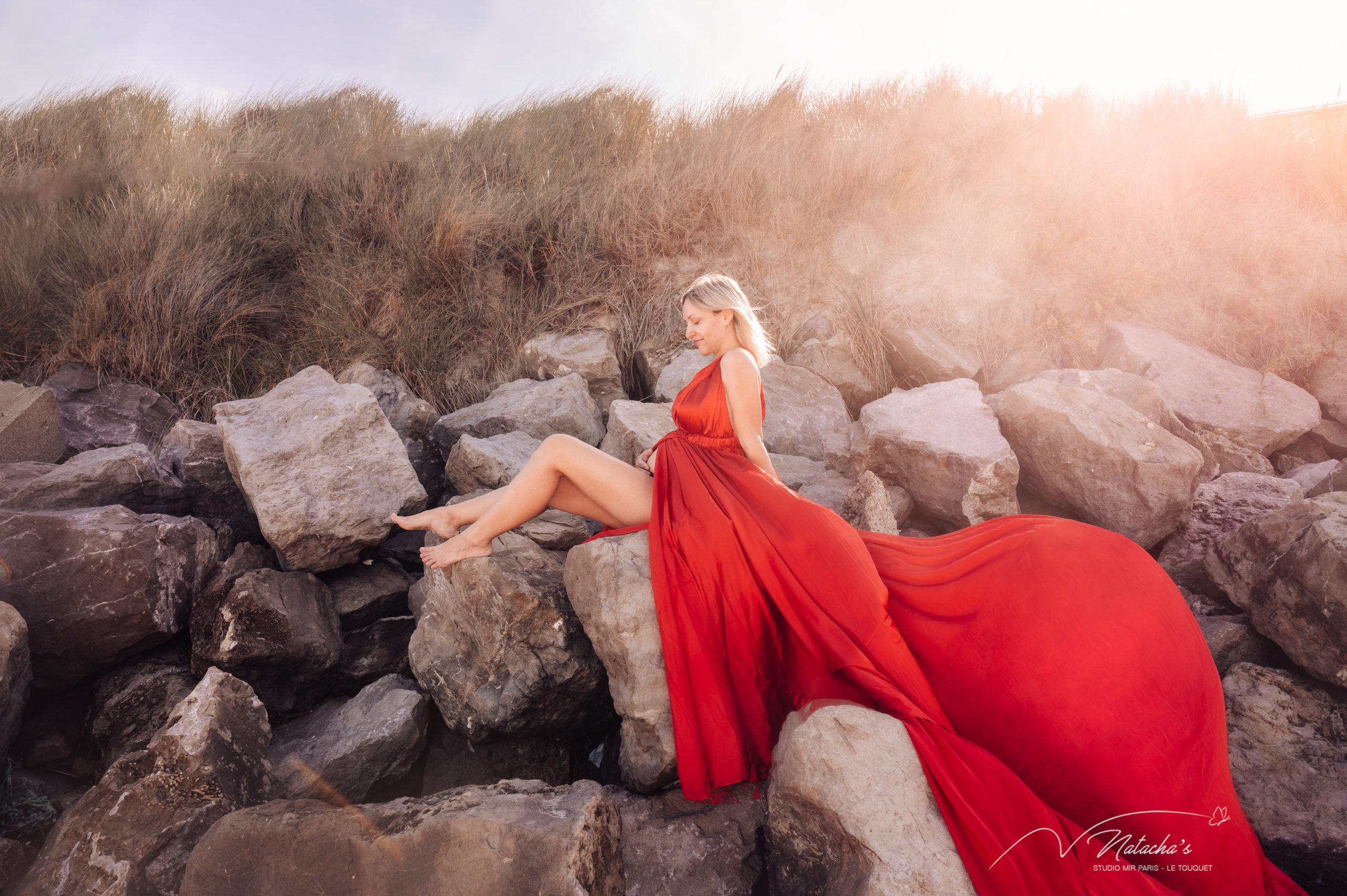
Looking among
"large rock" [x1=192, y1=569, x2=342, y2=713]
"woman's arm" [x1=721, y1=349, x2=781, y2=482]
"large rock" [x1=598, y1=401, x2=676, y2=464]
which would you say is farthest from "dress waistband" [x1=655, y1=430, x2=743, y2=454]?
"large rock" [x1=192, y1=569, x2=342, y2=713]

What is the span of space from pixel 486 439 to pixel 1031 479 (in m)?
3.46

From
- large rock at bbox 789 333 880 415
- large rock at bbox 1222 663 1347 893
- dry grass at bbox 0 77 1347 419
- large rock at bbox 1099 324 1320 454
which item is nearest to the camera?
large rock at bbox 1222 663 1347 893

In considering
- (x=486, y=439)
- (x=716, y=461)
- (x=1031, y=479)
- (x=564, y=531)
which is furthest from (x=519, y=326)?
(x=1031, y=479)

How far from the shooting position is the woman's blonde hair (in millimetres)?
3500

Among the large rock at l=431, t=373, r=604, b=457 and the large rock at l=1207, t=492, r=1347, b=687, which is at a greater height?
the large rock at l=1207, t=492, r=1347, b=687

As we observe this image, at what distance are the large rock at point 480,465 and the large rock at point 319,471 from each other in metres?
0.33

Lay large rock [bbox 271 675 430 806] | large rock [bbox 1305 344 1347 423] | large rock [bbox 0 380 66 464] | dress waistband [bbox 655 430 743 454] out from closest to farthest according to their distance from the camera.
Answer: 1. large rock [bbox 271 675 430 806]
2. dress waistband [bbox 655 430 743 454]
3. large rock [bbox 0 380 66 464]
4. large rock [bbox 1305 344 1347 423]

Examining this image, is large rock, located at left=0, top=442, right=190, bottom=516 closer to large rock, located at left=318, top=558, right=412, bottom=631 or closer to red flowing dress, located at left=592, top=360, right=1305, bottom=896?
large rock, located at left=318, top=558, right=412, bottom=631

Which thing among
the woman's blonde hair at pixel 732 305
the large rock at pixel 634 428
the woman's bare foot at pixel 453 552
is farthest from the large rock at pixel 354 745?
the woman's blonde hair at pixel 732 305

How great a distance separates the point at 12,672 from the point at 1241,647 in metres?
5.31

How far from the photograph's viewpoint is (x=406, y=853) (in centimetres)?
196

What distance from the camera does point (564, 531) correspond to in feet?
11.8

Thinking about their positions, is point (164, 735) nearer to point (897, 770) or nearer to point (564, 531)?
point (564, 531)

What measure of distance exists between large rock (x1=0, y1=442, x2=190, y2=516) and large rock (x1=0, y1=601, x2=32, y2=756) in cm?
88
